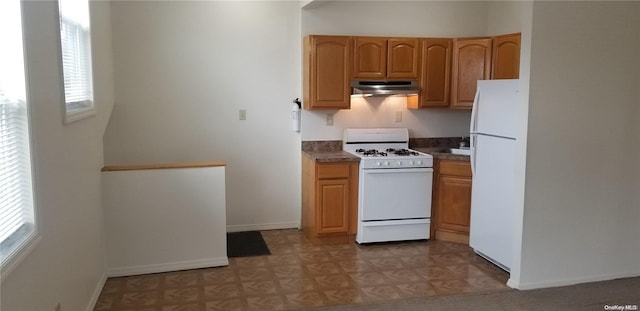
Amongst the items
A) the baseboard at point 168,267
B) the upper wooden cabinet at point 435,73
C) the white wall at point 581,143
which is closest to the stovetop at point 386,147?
the upper wooden cabinet at point 435,73

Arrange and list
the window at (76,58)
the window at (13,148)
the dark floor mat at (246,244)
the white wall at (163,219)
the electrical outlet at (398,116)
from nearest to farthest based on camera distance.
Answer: the window at (13,148) < the window at (76,58) < the white wall at (163,219) < the dark floor mat at (246,244) < the electrical outlet at (398,116)

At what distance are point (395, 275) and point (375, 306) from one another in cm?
65

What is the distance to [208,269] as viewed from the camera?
412cm

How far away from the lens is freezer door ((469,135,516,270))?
4.04 meters

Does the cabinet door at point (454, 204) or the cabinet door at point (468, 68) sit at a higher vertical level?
the cabinet door at point (468, 68)

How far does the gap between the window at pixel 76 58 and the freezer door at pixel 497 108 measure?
10.2ft

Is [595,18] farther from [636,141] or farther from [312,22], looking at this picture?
[312,22]

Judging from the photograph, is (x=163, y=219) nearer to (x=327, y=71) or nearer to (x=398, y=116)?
(x=327, y=71)

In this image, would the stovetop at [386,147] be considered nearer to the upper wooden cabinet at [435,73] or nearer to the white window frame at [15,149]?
the upper wooden cabinet at [435,73]

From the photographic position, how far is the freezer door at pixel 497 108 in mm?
3941

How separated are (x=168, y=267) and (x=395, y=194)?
7.04ft

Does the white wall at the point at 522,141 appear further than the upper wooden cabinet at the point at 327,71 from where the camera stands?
No

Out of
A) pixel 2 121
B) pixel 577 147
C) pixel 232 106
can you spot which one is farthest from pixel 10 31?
pixel 577 147

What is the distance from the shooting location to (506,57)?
4.81m
